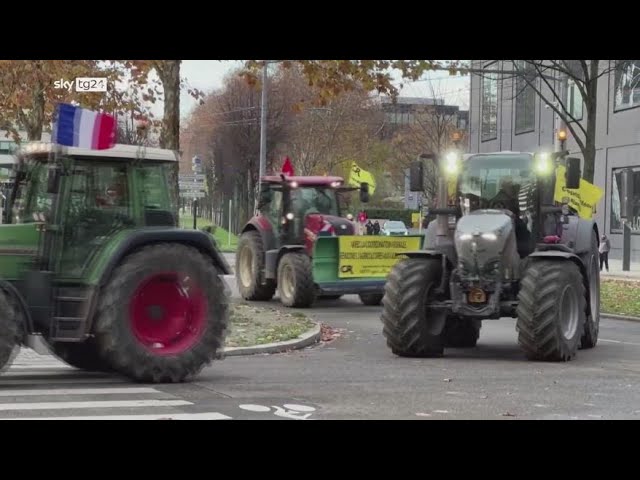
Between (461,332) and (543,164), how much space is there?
2.63 meters

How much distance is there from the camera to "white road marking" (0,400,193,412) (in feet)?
32.1

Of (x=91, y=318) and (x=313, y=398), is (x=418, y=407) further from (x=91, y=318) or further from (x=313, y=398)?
(x=91, y=318)

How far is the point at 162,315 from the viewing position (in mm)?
11805

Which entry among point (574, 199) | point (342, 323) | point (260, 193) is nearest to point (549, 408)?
point (574, 199)

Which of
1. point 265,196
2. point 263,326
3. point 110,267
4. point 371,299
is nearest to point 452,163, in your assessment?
point 263,326

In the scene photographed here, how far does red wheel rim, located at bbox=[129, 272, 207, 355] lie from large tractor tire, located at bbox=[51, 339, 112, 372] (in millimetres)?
988

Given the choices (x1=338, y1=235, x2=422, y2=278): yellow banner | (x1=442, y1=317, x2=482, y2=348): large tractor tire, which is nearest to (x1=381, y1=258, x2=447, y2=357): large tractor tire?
(x1=442, y1=317, x2=482, y2=348): large tractor tire

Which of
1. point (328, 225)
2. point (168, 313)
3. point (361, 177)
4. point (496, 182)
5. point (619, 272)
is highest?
point (361, 177)

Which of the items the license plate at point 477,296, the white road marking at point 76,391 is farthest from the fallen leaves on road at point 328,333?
the white road marking at point 76,391

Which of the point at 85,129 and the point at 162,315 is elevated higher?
the point at 85,129

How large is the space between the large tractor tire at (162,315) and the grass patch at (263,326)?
2.39 meters

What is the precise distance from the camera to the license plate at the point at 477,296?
14.3m

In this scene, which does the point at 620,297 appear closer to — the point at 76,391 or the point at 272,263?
the point at 272,263

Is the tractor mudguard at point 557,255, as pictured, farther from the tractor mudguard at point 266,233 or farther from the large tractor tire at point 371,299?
the tractor mudguard at point 266,233
